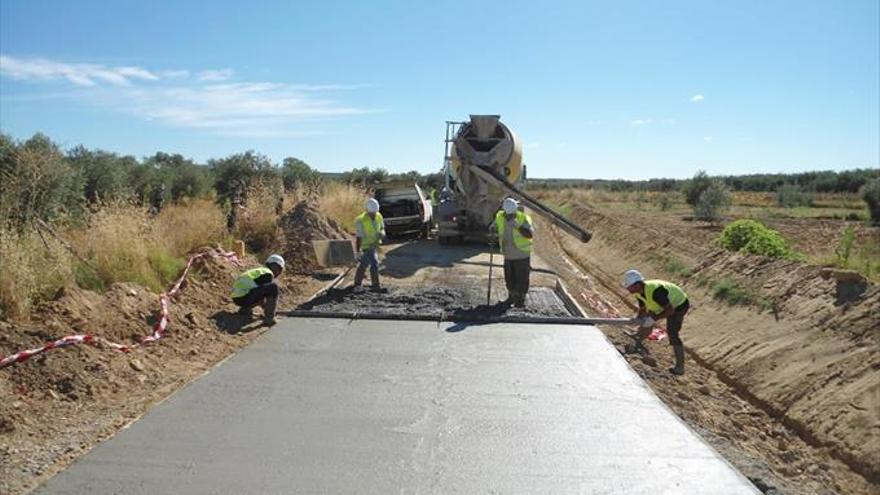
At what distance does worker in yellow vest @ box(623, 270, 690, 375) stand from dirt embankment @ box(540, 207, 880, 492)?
946 mm

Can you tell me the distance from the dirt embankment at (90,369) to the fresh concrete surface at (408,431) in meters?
0.34

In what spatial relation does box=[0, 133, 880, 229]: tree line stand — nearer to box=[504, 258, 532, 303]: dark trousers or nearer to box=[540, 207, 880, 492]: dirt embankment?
box=[504, 258, 532, 303]: dark trousers

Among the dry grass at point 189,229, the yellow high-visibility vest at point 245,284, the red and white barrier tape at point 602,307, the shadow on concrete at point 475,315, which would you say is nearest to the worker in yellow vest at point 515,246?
the shadow on concrete at point 475,315

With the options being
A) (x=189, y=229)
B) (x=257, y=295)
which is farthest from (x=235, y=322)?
(x=189, y=229)

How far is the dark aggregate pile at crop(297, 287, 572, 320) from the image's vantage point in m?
9.70

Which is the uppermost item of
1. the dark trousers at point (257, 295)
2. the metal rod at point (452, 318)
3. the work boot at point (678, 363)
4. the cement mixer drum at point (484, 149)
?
the cement mixer drum at point (484, 149)

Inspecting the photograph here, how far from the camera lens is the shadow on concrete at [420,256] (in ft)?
46.0

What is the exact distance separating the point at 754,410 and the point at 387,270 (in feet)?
26.1

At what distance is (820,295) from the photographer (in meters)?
8.80

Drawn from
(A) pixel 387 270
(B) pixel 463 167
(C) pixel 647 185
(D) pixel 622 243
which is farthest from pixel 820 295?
(C) pixel 647 185

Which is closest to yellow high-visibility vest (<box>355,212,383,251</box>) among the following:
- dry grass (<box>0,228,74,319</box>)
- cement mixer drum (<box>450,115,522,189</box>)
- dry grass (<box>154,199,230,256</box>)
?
dry grass (<box>154,199,230,256</box>)

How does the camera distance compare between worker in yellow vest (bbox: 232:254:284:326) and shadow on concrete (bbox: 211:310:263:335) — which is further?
worker in yellow vest (bbox: 232:254:284:326)

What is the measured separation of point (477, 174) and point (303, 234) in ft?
14.0

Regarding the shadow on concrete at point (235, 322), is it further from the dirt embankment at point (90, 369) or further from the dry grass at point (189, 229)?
the dry grass at point (189, 229)
